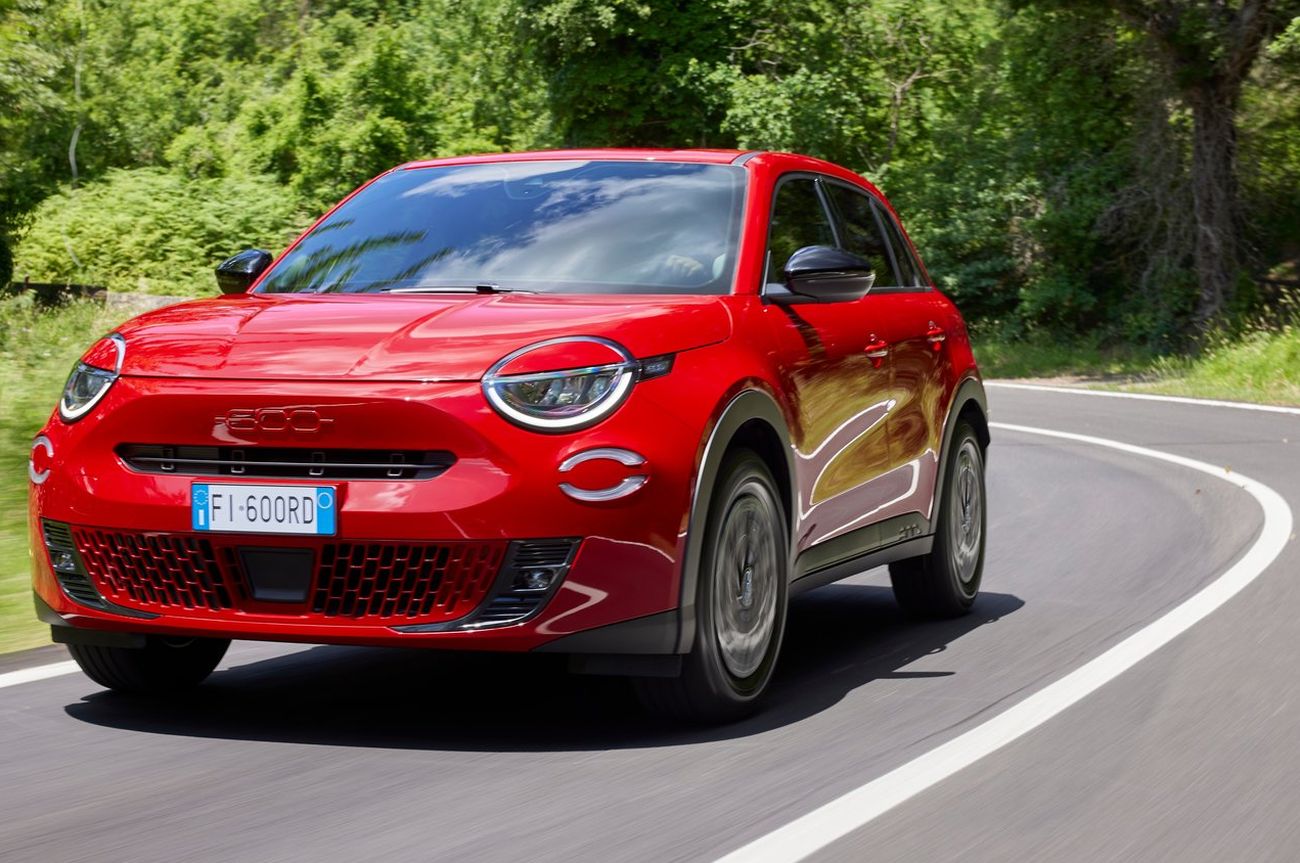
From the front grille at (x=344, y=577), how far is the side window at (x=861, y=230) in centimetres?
257

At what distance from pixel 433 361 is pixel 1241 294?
25.8 meters

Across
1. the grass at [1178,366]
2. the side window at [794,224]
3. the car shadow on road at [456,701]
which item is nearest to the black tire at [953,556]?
the car shadow on road at [456,701]

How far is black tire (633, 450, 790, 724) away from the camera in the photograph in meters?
5.20

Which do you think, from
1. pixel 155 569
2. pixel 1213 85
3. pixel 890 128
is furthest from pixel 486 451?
Answer: pixel 890 128

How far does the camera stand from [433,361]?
4914mm

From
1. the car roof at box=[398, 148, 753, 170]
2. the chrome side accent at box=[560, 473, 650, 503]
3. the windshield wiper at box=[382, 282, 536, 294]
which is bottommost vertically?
the chrome side accent at box=[560, 473, 650, 503]

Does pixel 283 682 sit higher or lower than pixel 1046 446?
higher

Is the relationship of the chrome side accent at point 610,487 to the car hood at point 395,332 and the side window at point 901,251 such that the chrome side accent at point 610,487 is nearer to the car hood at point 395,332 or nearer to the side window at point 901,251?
the car hood at point 395,332

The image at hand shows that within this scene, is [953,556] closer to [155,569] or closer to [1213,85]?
[155,569]

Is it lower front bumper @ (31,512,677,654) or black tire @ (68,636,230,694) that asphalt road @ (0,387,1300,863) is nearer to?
black tire @ (68,636,230,694)

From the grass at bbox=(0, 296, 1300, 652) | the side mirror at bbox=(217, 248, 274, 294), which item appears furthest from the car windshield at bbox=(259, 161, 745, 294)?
the grass at bbox=(0, 296, 1300, 652)

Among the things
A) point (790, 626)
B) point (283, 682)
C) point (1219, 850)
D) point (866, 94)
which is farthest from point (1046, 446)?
point (866, 94)

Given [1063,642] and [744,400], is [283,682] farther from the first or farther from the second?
[1063,642]

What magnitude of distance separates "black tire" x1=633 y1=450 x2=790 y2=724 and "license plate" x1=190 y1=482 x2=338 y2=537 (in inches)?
40.5
